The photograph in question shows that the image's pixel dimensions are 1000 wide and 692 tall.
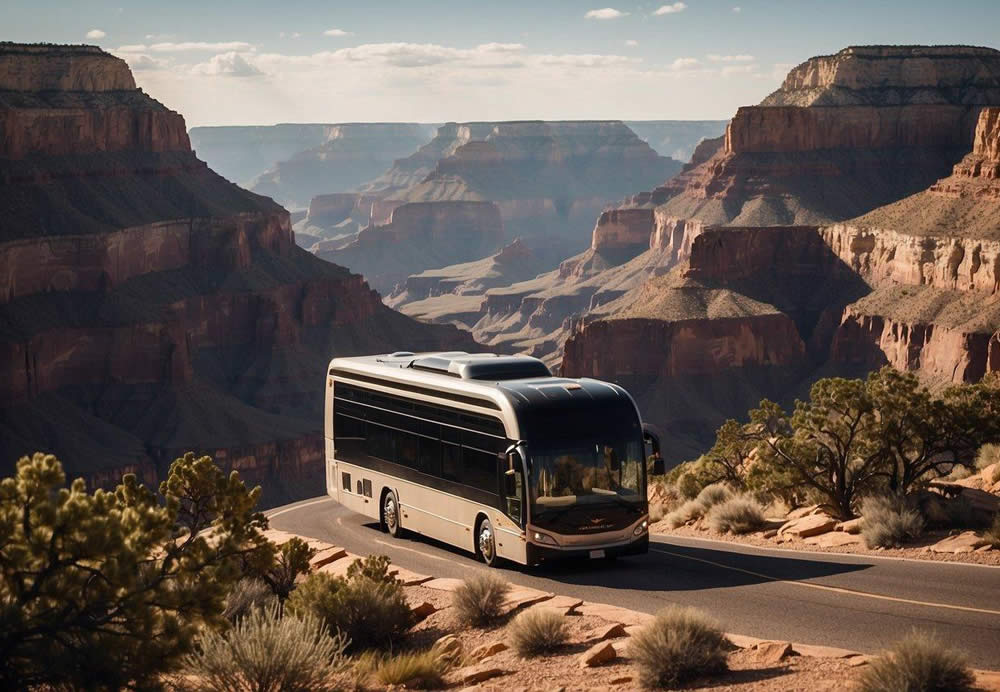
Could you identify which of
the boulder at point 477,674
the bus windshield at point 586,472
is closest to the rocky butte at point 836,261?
the bus windshield at point 586,472

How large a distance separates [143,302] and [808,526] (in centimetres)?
9514

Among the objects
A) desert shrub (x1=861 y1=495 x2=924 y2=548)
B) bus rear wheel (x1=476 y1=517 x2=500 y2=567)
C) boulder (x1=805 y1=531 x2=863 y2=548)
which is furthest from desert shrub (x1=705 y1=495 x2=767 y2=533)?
bus rear wheel (x1=476 y1=517 x2=500 y2=567)

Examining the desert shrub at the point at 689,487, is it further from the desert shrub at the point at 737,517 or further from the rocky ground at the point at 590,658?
the rocky ground at the point at 590,658

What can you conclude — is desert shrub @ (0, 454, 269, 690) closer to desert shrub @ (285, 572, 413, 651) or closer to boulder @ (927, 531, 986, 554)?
desert shrub @ (285, 572, 413, 651)

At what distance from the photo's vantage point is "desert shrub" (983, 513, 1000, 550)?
26469 millimetres

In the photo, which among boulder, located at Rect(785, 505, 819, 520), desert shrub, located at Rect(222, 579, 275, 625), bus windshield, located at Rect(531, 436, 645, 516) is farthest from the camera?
boulder, located at Rect(785, 505, 819, 520)

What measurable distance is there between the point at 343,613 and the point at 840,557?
10345 mm

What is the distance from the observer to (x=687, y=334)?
374ft

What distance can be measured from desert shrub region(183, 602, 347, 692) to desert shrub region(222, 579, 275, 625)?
3722 mm

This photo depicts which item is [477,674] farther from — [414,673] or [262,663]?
[262,663]

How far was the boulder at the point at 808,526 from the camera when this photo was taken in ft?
101

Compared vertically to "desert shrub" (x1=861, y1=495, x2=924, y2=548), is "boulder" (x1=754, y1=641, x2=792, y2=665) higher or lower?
higher

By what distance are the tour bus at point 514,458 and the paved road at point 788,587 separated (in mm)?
682

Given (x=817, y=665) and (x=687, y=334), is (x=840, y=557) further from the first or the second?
(x=687, y=334)
